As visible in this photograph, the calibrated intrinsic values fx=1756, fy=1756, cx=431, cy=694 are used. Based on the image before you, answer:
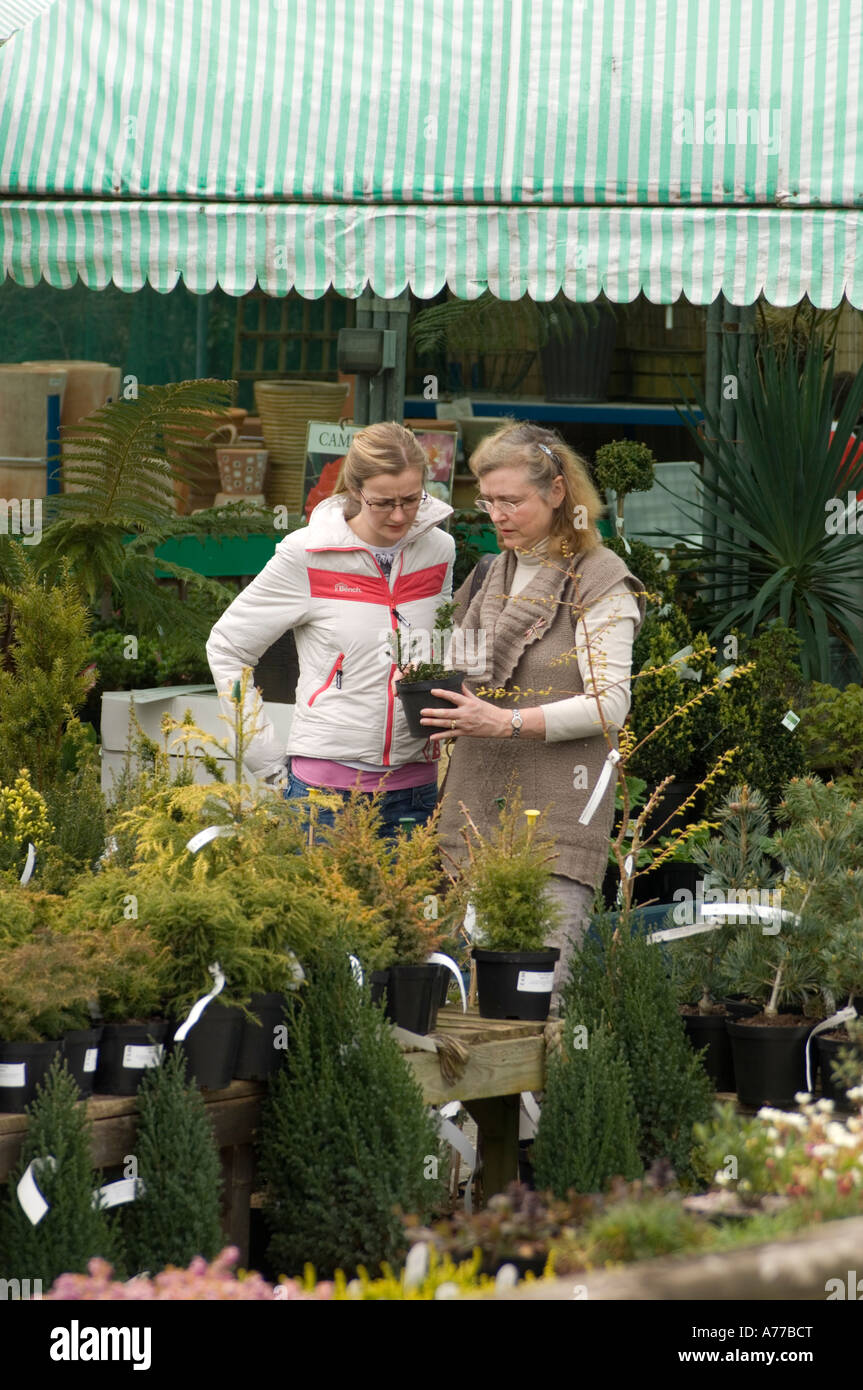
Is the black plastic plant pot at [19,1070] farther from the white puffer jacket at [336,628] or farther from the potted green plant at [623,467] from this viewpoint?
the potted green plant at [623,467]

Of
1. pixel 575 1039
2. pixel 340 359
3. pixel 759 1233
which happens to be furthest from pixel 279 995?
pixel 340 359

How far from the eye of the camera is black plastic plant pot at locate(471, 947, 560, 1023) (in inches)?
141

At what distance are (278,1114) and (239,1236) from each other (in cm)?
26

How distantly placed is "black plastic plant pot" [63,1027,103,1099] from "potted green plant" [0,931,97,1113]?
15 mm

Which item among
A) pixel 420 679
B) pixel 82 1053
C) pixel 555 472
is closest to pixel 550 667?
pixel 420 679

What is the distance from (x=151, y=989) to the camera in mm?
3102

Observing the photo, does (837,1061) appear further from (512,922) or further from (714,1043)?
(512,922)

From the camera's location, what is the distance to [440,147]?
19.4 feet

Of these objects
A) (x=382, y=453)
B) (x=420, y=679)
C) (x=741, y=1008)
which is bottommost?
(x=741, y=1008)

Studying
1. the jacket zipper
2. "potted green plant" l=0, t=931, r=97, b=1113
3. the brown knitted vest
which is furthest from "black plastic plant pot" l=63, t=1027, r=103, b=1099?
the jacket zipper

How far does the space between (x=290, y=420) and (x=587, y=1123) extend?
5.28 meters

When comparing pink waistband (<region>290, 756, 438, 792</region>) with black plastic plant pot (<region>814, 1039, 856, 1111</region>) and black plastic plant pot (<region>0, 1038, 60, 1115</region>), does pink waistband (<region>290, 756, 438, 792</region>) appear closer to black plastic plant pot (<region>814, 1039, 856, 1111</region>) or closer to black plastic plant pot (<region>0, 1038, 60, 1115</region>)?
black plastic plant pot (<region>814, 1039, 856, 1111</region>)

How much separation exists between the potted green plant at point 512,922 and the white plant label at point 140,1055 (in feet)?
2.63

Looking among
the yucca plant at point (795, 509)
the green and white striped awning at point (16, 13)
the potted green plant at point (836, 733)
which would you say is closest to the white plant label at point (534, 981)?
the potted green plant at point (836, 733)
